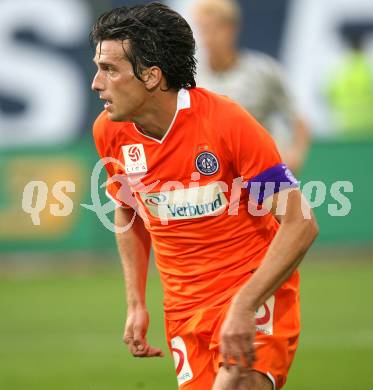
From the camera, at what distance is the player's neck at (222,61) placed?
8680mm

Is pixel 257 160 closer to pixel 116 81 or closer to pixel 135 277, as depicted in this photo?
pixel 116 81

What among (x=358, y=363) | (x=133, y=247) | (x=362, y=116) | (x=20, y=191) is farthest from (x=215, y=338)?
(x=362, y=116)

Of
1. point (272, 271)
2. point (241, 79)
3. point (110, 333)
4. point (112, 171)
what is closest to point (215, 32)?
point (241, 79)

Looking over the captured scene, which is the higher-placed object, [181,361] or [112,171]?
[112,171]

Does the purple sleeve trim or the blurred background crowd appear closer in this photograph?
the purple sleeve trim

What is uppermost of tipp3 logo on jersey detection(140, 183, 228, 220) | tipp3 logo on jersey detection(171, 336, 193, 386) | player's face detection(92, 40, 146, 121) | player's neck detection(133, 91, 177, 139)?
player's face detection(92, 40, 146, 121)

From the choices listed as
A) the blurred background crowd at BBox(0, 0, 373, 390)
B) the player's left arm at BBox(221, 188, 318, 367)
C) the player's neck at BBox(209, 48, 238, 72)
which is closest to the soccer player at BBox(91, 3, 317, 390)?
the player's left arm at BBox(221, 188, 318, 367)

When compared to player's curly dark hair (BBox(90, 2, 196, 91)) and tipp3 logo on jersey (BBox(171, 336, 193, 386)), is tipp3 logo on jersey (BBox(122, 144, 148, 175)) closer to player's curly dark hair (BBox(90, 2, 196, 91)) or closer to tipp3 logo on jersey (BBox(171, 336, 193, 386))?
player's curly dark hair (BBox(90, 2, 196, 91))

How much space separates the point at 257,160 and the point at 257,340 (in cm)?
86

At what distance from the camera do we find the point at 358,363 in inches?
370

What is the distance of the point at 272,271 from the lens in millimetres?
4598

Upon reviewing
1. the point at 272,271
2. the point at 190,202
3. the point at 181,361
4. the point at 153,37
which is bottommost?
the point at 181,361

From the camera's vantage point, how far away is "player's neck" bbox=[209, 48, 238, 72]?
28.5ft

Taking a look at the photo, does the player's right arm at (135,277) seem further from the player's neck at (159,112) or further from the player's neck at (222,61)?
the player's neck at (222,61)
